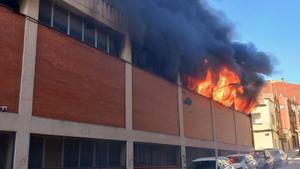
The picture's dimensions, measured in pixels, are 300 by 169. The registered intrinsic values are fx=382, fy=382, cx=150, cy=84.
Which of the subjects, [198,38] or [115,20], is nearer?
[115,20]

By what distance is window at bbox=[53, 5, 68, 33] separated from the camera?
16.1 metres

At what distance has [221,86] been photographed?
31969mm

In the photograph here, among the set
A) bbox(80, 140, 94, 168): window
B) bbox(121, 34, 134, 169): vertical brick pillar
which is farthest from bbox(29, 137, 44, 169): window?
bbox(121, 34, 134, 169): vertical brick pillar

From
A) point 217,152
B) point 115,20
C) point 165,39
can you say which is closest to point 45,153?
point 115,20

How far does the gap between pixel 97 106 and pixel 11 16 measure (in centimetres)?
558

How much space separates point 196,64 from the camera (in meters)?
27.0

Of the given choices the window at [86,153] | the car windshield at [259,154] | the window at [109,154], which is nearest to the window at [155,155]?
the window at [109,154]

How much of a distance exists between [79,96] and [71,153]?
7.63ft

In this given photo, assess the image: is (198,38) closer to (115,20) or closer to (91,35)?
(115,20)

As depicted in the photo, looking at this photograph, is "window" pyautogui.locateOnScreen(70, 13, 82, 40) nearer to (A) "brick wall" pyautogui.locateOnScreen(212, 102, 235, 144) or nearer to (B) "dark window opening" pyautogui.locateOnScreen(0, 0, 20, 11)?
(B) "dark window opening" pyautogui.locateOnScreen(0, 0, 20, 11)

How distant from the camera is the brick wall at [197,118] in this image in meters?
26.6

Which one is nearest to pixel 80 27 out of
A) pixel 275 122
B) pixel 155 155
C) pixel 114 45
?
pixel 114 45

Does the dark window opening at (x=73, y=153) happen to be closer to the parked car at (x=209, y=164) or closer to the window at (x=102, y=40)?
the parked car at (x=209, y=164)

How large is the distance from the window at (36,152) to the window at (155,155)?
6.93 m
